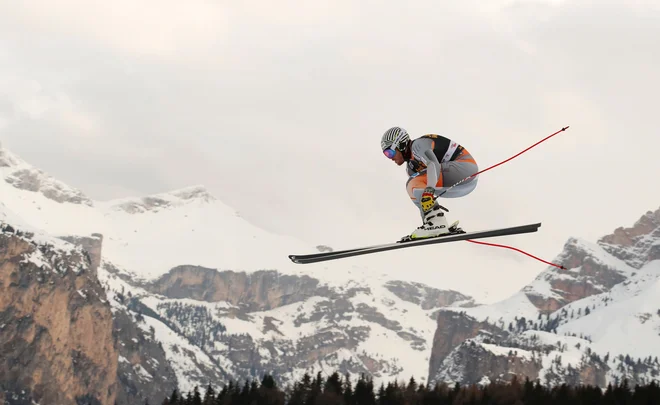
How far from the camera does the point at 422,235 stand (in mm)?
19047

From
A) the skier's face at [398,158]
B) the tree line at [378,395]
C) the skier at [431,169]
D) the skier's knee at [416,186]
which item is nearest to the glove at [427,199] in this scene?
the skier at [431,169]

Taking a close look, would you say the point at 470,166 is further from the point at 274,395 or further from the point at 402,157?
the point at 274,395

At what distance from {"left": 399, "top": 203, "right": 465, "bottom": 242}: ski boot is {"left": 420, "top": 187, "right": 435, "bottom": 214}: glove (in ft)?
0.25

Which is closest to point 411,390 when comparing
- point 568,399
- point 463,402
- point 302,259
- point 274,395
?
point 463,402

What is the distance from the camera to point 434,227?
19.1 meters

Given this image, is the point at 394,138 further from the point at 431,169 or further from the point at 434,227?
the point at 434,227

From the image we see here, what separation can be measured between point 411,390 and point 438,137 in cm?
10266

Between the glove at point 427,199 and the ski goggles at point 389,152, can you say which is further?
the glove at point 427,199

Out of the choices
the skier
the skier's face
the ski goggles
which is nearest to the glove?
the skier

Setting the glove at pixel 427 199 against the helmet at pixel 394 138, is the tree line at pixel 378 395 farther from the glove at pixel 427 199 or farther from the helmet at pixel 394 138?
the helmet at pixel 394 138

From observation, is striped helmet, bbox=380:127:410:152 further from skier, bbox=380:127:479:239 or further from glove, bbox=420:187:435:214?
glove, bbox=420:187:435:214

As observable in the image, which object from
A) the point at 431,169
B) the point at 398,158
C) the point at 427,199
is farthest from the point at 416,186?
the point at 398,158

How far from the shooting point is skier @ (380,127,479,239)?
18.9m

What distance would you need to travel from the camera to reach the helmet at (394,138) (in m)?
18.8
